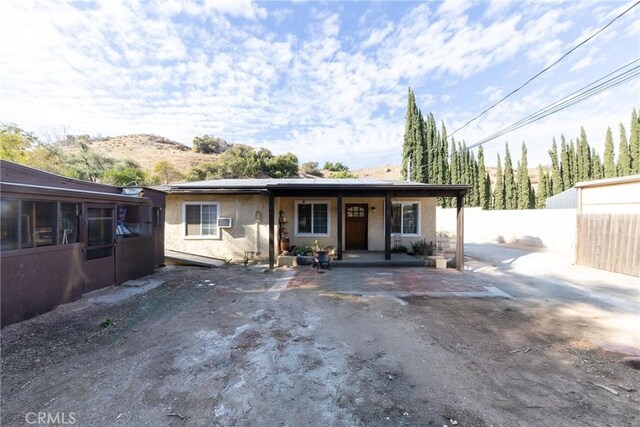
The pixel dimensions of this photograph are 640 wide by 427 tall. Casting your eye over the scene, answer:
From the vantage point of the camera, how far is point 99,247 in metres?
5.67

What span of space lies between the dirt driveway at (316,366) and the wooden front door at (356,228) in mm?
5469

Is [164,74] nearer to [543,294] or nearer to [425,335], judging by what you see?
[425,335]

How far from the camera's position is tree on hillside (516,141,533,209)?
22344mm

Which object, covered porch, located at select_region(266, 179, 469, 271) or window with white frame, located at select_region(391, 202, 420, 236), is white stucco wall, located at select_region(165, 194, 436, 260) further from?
window with white frame, located at select_region(391, 202, 420, 236)

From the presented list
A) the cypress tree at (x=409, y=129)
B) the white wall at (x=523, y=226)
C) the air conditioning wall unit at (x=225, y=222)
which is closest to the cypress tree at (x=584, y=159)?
the white wall at (x=523, y=226)

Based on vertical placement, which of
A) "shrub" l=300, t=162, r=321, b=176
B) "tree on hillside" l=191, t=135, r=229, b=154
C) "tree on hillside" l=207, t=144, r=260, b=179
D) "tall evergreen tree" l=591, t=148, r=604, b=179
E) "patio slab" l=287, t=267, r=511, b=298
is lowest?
"patio slab" l=287, t=267, r=511, b=298

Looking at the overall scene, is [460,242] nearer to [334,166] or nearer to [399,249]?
[399,249]

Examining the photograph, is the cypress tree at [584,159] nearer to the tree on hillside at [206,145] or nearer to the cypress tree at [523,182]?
the cypress tree at [523,182]

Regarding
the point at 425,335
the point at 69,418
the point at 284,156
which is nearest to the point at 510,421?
the point at 425,335

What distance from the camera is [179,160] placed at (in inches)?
1532

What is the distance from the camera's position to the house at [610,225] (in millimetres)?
7547

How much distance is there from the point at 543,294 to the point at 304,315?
5623 mm

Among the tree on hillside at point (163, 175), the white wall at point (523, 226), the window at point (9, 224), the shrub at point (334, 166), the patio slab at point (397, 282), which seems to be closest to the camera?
the window at point (9, 224)

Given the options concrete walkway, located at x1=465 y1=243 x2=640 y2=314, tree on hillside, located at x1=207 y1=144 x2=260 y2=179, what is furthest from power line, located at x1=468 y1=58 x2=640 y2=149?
tree on hillside, located at x1=207 y1=144 x2=260 y2=179
